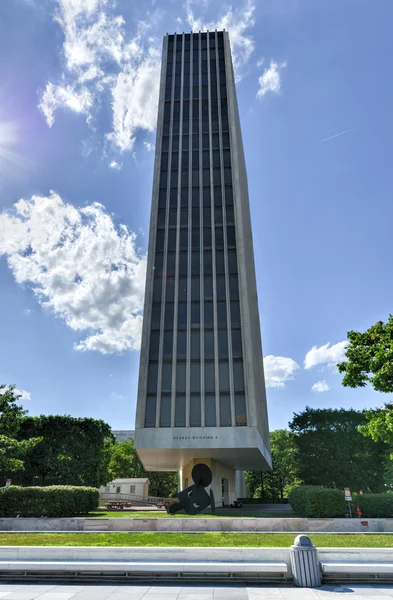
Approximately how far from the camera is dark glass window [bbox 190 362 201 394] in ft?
110

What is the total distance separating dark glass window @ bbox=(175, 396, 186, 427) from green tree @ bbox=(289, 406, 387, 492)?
25.0m

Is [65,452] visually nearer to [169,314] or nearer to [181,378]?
[181,378]

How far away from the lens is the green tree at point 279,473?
69500 millimetres

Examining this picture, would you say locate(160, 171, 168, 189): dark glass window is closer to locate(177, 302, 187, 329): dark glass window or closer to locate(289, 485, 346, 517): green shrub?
locate(177, 302, 187, 329): dark glass window

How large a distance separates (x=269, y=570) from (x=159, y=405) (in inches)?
980

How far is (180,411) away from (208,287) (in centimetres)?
1218

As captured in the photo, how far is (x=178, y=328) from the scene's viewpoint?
3584 cm

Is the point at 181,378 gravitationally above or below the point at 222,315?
below

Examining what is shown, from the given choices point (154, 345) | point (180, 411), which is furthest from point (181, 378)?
point (154, 345)

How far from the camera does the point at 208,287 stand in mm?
37594

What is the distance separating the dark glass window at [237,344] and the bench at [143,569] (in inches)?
1020

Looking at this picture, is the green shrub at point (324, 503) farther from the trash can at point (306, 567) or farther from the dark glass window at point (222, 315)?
the trash can at point (306, 567)

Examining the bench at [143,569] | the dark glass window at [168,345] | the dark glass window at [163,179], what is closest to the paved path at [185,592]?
the bench at [143,569]

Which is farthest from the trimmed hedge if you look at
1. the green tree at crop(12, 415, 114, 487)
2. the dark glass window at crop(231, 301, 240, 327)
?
the dark glass window at crop(231, 301, 240, 327)
